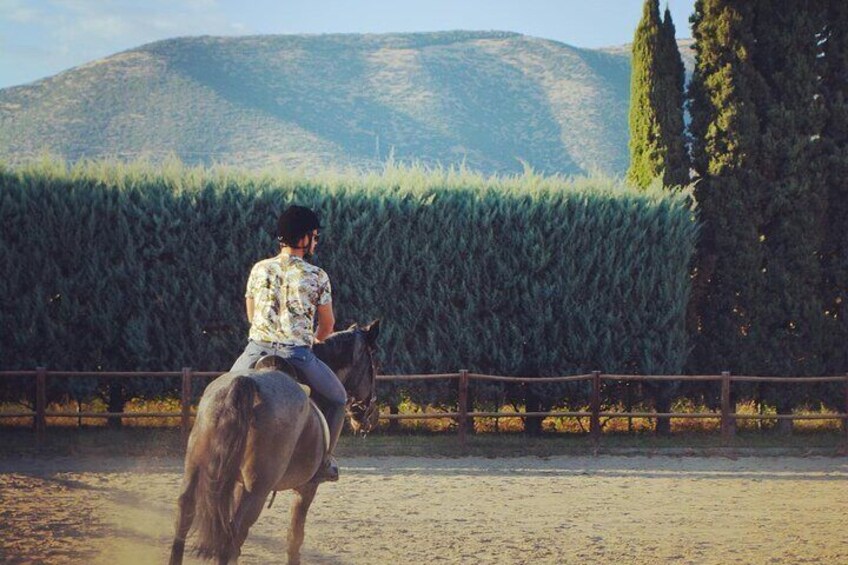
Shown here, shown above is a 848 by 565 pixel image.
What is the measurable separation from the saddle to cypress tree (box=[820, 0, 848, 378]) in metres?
13.4

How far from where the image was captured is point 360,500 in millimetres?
12141

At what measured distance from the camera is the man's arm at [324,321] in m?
8.21

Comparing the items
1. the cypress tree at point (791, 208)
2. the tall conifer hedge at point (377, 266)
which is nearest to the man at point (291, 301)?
the tall conifer hedge at point (377, 266)

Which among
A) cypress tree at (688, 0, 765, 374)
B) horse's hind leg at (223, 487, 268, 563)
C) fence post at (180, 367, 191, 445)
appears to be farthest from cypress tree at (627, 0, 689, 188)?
horse's hind leg at (223, 487, 268, 563)

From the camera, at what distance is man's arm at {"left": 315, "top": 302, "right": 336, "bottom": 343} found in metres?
8.21

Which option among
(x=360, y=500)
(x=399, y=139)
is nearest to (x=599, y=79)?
(x=399, y=139)

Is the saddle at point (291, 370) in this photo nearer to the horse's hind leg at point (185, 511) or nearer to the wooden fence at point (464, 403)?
the horse's hind leg at point (185, 511)

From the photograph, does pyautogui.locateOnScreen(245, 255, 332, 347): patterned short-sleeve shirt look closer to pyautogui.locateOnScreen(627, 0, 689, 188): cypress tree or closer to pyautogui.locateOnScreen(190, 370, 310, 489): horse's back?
pyautogui.locateOnScreen(190, 370, 310, 489): horse's back

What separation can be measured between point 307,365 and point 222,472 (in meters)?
1.36

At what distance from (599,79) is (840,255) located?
91.9 m

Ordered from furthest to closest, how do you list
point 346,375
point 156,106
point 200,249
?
point 156,106, point 200,249, point 346,375

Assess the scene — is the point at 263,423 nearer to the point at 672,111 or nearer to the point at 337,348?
the point at 337,348

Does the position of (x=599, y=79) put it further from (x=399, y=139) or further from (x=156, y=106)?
(x=156, y=106)

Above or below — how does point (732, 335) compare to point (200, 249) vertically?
below
